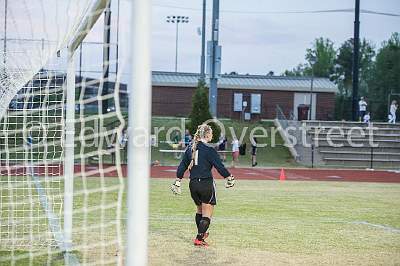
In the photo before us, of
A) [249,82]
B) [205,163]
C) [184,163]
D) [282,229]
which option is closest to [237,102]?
[249,82]

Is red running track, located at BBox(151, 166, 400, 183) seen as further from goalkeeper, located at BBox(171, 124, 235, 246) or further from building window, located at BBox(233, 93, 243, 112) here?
building window, located at BBox(233, 93, 243, 112)

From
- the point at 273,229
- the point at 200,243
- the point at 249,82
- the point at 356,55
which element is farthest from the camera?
the point at 249,82

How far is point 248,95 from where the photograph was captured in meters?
53.8

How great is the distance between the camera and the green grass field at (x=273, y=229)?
345 inches

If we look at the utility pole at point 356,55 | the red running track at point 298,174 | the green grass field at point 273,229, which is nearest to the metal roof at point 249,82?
the utility pole at point 356,55

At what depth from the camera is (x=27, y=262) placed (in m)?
7.91

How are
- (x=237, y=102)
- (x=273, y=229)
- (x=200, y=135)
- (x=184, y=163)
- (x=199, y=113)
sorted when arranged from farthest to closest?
(x=237, y=102)
(x=199, y=113)
(x=273, y=229)
(x=184, y=163)
(x=200, y=135)

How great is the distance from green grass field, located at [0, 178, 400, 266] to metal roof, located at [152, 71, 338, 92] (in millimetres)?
35469

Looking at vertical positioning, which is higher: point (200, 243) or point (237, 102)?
point (237, 102)

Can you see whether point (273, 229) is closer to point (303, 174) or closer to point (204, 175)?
point (204, 175)

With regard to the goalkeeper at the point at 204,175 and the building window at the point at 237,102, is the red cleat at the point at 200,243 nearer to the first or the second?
the goalkeeper at the point at 204,175

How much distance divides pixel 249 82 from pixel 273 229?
45940mm

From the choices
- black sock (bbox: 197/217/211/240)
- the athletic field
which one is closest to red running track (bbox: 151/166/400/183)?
the athletic field

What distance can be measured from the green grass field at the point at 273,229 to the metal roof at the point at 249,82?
3547 centimetres
